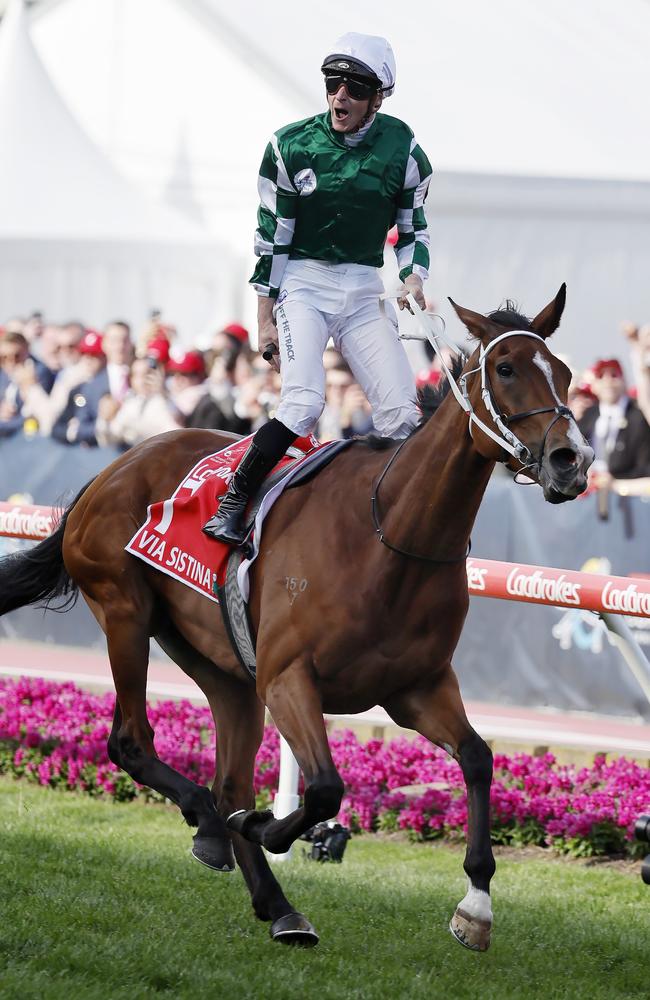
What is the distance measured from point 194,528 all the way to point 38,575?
111 centimetres

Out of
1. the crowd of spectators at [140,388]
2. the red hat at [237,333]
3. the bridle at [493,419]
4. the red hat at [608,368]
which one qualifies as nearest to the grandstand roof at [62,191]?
the crowd of spectators at [140,388]

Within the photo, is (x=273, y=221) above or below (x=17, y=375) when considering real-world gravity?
above

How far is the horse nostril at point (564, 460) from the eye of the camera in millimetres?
4195

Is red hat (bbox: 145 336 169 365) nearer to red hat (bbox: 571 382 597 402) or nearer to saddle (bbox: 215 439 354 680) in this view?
red hat (bbox: 571 382 597 402)

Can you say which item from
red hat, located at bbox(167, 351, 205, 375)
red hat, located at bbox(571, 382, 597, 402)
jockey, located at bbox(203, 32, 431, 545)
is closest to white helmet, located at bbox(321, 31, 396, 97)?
jockey, located at bbox(203, 32, 431, 545)

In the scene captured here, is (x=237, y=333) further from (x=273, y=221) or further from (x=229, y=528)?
(x=229, y=528)

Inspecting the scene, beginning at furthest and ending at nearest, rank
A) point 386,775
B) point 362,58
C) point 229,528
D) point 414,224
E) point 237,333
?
1. point 237,333
2. point 386,775
3. point 414,224
4. point 229,528
5. point 362,58

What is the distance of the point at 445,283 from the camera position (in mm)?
13273

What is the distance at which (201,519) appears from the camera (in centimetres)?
541

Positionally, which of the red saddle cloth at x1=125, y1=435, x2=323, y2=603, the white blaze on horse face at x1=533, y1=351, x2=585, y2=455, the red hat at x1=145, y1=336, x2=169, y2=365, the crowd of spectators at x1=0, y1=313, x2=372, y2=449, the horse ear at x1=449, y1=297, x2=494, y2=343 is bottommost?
the crowd of spectators at x1=0, y1=313, x2=372, y2=449

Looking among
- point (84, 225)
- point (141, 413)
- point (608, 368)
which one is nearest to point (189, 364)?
point (141, 413)

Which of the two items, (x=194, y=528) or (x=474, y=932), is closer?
(x=474, y=932)

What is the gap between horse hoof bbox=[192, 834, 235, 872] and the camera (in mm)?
5305

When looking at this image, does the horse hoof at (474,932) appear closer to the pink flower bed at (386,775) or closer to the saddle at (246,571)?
the saddle at (246,571)
